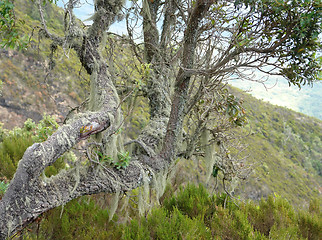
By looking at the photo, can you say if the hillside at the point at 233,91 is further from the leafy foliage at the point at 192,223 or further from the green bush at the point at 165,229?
the green bush at the point at 165,229

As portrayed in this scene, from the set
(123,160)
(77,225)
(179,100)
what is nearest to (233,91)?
(179,100)

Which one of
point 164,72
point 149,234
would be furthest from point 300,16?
point 149,234

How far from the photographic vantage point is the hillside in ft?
44.4

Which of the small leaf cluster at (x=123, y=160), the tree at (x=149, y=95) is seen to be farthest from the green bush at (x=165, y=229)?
the small leaf cluster at (x=123, y=160)

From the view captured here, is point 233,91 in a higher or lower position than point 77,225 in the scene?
higher

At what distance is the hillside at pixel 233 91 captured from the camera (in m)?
13.5

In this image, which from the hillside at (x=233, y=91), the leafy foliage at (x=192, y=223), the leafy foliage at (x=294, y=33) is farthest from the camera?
the hillside at (x=233, y=91)

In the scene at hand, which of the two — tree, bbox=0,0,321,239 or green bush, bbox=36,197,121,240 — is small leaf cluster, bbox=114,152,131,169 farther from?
green bush, bbox=36,197,121,240

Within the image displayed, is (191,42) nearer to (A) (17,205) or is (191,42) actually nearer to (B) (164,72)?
(B) (164,72)

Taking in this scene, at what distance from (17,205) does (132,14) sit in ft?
11.7

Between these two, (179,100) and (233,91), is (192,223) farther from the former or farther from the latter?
(233,91)

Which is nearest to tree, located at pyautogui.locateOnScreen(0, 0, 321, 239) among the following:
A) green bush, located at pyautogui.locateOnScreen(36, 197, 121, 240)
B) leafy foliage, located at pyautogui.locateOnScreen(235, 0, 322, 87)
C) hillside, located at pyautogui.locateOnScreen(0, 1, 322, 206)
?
leafy foliage, located at pyautogui.locateOnScreen(235, 0, 322, 87)

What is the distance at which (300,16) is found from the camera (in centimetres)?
220

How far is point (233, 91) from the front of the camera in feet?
69.5
